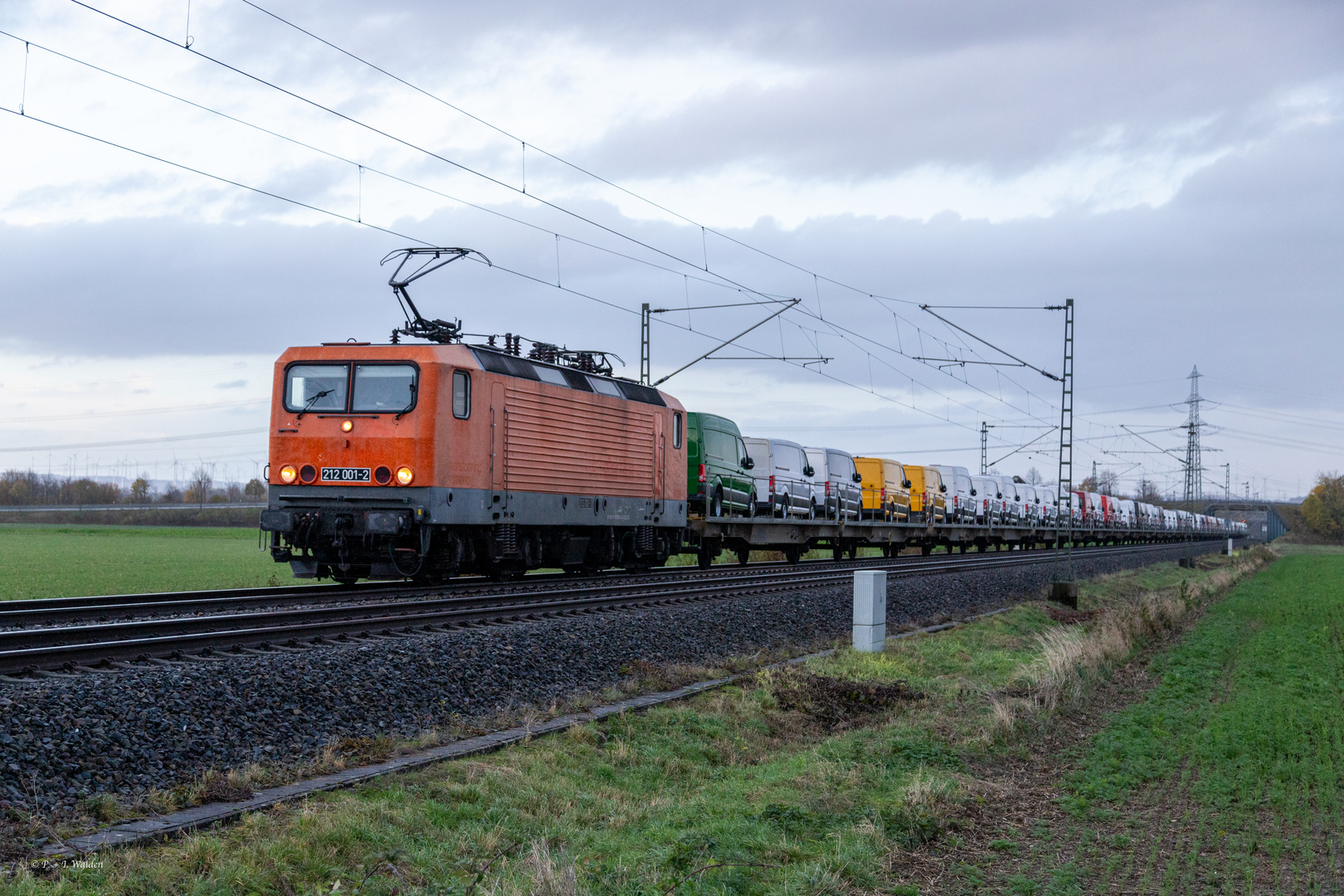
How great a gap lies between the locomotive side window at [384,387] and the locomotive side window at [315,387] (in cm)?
28

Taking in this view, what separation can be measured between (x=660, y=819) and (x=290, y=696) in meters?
3.12

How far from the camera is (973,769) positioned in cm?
866

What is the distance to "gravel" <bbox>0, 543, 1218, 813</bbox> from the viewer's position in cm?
649

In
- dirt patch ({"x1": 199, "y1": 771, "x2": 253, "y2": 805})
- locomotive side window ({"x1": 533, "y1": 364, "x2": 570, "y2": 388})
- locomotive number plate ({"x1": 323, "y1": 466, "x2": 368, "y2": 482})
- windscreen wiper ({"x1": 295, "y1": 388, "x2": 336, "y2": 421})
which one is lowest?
dirt patch ({"x1": 199, "y1": 771, "x2": 253, "y2": 805})

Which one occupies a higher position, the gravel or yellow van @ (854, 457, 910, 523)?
yellow van @ (854, 457, 910, 523)

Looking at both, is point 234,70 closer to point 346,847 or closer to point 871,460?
point 346,847

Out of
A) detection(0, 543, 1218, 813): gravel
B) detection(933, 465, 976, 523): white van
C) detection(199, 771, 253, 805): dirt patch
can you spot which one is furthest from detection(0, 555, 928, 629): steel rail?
detection(933, 465, 976, 523): white van

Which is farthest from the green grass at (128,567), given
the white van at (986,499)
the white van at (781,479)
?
the white van at (986,499)

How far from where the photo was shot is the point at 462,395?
1712 centimetres

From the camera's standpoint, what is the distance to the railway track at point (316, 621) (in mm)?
9047

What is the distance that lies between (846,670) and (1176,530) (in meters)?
86.8

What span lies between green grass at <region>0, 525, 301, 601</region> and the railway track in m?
7.23

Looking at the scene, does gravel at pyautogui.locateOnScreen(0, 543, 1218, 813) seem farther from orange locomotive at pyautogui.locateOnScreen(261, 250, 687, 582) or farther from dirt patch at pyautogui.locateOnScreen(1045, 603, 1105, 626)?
dirt patch at pyautogui.locateOnScreen(1045, 603, 1105, 626)

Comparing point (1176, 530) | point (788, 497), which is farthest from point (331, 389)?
point (1176, 530)
